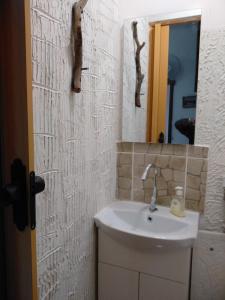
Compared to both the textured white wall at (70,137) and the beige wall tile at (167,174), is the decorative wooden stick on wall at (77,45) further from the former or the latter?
the beige wall tile at (167,174)

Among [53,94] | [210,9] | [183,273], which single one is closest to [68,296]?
[183,273]

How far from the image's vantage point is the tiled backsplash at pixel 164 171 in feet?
4.44

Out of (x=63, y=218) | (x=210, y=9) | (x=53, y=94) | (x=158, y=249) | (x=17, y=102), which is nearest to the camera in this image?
(x=17, y=102)

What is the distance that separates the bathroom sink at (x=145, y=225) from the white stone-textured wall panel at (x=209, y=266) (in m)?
0.19

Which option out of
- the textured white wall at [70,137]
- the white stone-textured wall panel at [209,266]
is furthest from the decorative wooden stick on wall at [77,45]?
the white stone-textured wall panel at [209,266]

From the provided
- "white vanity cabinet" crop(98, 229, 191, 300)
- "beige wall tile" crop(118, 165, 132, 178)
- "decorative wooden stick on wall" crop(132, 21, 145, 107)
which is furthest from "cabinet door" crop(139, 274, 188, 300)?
"decorative wooden stick on wall" crop(132, 21, 145, 107)

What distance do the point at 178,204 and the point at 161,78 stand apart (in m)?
0.71

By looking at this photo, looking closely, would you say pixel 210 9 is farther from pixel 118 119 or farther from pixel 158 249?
pixel 158 249

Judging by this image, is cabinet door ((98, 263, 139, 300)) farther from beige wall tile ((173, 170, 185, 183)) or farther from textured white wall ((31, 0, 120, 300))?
beige wall tile ((173, 170, 185, 183))

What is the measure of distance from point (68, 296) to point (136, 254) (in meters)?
0.36

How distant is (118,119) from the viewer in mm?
1503

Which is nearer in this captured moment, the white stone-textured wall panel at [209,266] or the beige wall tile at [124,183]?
the white stone-textured wall panel at [209,266]

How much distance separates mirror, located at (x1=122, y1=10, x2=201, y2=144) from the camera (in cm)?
131

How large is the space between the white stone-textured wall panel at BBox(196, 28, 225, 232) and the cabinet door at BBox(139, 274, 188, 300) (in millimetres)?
384
